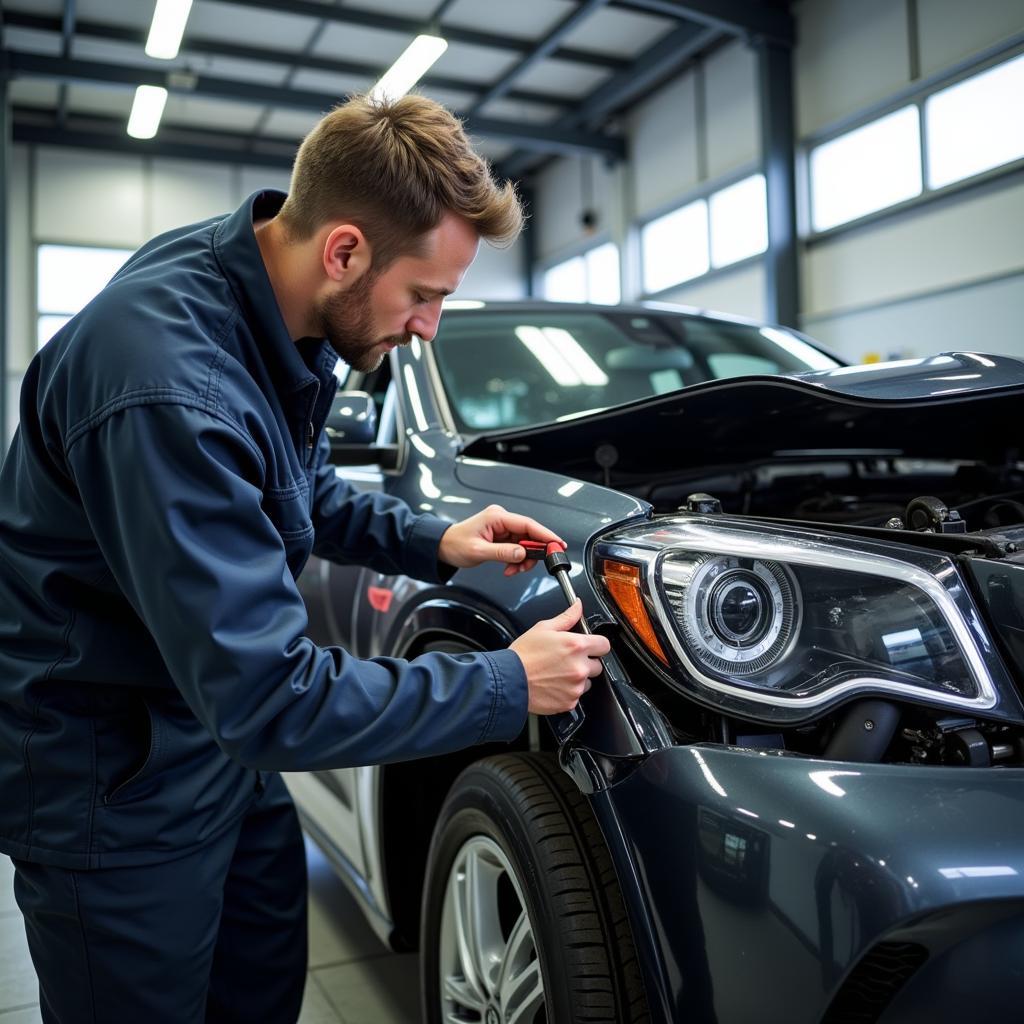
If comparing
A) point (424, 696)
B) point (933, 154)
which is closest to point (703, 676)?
point (424, 696)

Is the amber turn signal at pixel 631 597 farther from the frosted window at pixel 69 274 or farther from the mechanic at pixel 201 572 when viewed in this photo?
the frosted window at pixel 69 274

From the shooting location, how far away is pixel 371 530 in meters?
1.54

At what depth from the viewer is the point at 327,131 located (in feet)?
3.80

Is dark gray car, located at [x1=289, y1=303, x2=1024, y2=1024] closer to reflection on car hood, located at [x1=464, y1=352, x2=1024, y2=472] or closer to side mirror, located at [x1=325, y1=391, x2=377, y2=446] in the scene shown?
reflection on car hood, located at [x1=464, y1=352, x2=1024, y2=472]

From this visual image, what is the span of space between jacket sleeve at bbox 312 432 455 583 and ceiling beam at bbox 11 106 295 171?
12.2 metres

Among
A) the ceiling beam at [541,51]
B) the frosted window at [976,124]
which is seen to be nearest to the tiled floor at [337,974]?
the frosted window at [976,124]

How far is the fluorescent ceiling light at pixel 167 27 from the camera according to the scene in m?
7.59

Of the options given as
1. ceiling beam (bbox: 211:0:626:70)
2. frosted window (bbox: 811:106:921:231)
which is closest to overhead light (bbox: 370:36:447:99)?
ceiling beam (bbox: 211:0:626:70)

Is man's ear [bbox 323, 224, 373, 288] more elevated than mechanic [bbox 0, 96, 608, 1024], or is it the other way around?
man's ear [bbox 323, 224, 373, 288]

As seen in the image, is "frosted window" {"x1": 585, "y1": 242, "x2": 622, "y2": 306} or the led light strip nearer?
the led light strip

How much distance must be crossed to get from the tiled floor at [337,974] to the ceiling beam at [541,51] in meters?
8.32

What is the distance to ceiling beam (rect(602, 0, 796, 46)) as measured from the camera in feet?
26.6

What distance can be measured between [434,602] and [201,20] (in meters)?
9.98

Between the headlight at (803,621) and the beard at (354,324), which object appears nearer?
the headlight at (803,621)
